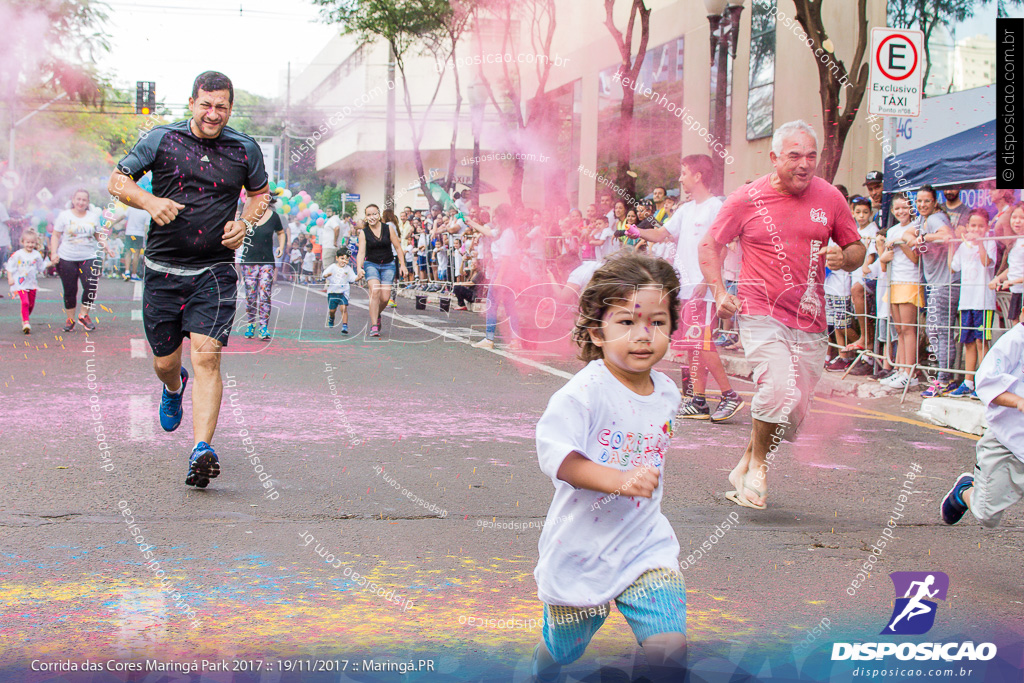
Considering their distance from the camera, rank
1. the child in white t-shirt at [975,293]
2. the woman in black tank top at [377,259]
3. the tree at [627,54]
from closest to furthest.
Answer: the child in white t-shirt at [975,293]
the woman in black tank top at [377,259]
the tree at [627,54]

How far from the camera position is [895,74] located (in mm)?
9109

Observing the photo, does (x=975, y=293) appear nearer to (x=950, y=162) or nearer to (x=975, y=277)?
(x=975, y=277)

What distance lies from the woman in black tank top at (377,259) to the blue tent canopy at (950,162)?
5.91 meters

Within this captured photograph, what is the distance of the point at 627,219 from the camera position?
40.6ft

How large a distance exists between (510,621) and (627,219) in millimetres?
9490

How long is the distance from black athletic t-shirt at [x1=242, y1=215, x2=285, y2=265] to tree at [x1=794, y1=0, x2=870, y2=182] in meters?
6.74

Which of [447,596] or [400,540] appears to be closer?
[447,596]

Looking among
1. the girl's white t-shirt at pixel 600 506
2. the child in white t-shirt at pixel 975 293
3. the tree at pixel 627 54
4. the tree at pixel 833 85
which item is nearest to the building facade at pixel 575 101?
the tree at pixel 627 54

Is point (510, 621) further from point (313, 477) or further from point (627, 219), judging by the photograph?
point (627, 219)

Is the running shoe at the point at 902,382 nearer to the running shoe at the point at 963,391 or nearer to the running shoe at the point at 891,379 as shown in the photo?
the running shoe at the point at 891,379

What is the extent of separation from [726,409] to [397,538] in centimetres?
384

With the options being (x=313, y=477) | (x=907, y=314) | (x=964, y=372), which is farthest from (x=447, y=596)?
(x=907, y=314)

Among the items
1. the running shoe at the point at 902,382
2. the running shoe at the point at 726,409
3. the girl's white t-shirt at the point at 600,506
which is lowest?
the running shoe at the point at 726,409

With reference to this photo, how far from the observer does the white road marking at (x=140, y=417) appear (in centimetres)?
627
